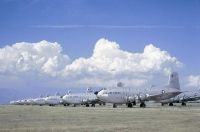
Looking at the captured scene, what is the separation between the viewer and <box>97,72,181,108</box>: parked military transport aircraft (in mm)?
97125

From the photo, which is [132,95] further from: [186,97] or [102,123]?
[102,123]

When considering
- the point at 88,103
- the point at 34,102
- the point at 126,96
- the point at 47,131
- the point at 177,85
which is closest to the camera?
the point at 47,131

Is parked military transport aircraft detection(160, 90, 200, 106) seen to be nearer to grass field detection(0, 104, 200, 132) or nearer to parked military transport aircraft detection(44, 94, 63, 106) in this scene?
parked military transport aircraft detection(44, 94, 63, 106)

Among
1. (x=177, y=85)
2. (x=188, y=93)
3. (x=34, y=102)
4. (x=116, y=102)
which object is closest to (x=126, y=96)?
(x=116, y=102)

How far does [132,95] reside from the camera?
98.3 meters

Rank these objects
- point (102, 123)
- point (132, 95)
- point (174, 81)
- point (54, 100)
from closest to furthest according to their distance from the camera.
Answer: point (102, 123), point (132, 95), point (174, 81), point (54, 100)

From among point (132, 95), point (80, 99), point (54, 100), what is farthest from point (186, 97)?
point (54, 100)

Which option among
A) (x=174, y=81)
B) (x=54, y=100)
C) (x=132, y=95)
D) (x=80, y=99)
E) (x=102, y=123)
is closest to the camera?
(x=102, y=123)

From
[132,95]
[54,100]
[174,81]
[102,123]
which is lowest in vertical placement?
[102,123]

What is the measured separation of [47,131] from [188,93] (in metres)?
97.0

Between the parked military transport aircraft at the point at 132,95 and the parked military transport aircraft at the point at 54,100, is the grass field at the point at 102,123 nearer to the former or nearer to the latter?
the parked military transport aircraft at the point at 132,95

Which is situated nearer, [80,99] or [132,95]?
[132,95]

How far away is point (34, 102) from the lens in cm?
19112

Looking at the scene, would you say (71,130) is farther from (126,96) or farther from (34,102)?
(34,102)
